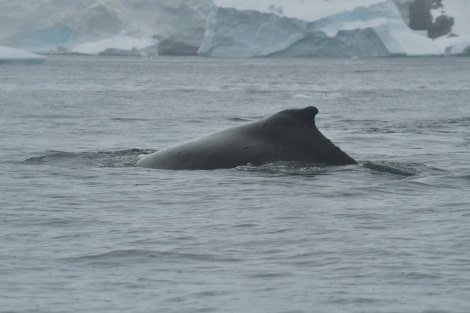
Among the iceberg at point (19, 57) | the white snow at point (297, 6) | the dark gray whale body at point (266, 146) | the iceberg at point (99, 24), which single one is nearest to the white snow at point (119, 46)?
the iceberg at point (99, 24)

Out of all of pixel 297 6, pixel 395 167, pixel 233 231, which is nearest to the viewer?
pixel 233 231

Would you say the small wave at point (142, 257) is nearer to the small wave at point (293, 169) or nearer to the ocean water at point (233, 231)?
the ocean water at point (233, 231)

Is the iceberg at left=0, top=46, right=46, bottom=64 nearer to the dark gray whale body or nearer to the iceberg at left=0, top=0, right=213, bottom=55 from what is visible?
the iceberg at left=0, top=0, right=213, bottom=55

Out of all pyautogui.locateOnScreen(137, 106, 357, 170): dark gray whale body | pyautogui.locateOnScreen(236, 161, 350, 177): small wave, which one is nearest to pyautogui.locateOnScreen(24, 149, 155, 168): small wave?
pyautogui.locateOnScreen(137, 106, 357, 170): dark gray whale body

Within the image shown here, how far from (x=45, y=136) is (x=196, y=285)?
13.1 m

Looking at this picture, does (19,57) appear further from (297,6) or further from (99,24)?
(99,24)

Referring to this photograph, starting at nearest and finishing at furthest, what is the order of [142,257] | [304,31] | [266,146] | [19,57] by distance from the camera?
[142,257] → [266,146] → [19,57] → [304,31]

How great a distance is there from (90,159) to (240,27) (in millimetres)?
65609

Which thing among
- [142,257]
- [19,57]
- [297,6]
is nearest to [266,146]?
[142,257]

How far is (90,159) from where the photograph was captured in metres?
14.3

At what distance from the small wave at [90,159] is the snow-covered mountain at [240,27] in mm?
60880

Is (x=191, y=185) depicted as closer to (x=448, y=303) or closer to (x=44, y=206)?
(x=44, y=206)

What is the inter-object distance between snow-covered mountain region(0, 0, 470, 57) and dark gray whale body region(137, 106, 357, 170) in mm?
63731

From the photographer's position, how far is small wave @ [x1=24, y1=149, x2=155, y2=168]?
1368 cm
